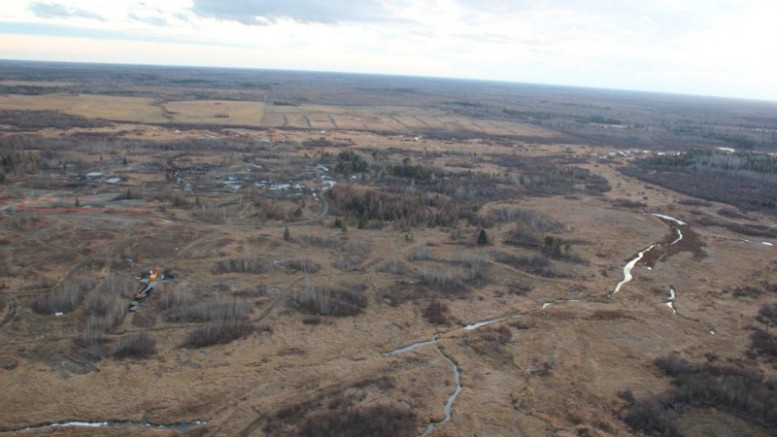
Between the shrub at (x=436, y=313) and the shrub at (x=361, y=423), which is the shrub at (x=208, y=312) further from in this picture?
the shrub at (x=361, y=423)

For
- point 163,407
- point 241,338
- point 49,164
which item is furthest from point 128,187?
point 163,407

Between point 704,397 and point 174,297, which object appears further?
point 174,297

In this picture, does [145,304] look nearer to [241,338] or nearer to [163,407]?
[241,338]

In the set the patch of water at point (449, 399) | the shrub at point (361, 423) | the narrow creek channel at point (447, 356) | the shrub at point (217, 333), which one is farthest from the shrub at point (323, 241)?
the shrub at point (361, 423)

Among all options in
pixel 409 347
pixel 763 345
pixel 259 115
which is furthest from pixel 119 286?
pixel 259 115

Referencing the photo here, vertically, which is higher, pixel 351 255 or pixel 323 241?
pixel 323 241

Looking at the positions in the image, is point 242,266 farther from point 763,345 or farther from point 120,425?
point 763,345

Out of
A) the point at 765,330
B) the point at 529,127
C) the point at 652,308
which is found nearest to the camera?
the point at 765,330
